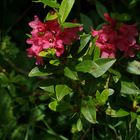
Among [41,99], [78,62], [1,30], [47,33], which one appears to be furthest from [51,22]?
[1,30]

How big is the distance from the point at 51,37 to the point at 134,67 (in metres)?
0.35

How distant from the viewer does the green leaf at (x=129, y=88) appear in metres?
1.75

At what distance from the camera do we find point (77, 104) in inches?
71.9

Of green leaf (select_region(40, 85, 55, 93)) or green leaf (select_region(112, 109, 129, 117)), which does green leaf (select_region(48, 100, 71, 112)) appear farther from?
green leaf (select_region(112, 109, 129, 117))

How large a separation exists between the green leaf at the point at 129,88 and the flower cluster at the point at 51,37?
273mm

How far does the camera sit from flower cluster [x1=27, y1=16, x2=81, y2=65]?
1.63 m

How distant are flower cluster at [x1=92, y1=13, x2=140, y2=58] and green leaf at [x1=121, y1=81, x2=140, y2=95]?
12 cm

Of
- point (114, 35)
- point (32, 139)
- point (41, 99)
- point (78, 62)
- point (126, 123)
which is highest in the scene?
point (114, 35)

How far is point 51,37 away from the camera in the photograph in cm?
164

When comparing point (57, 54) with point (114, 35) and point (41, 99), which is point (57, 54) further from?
point (41, 99)

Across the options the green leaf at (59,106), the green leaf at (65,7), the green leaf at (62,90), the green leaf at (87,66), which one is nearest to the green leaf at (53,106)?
the green leaf at (59,106)

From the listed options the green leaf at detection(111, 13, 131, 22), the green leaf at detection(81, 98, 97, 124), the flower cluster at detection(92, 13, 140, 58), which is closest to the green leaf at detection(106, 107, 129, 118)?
the green leaf at detection(81, 98, 97, 124)

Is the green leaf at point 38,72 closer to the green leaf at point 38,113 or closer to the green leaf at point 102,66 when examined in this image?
the green leaf at point 102,66

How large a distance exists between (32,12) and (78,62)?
48.5 inches
